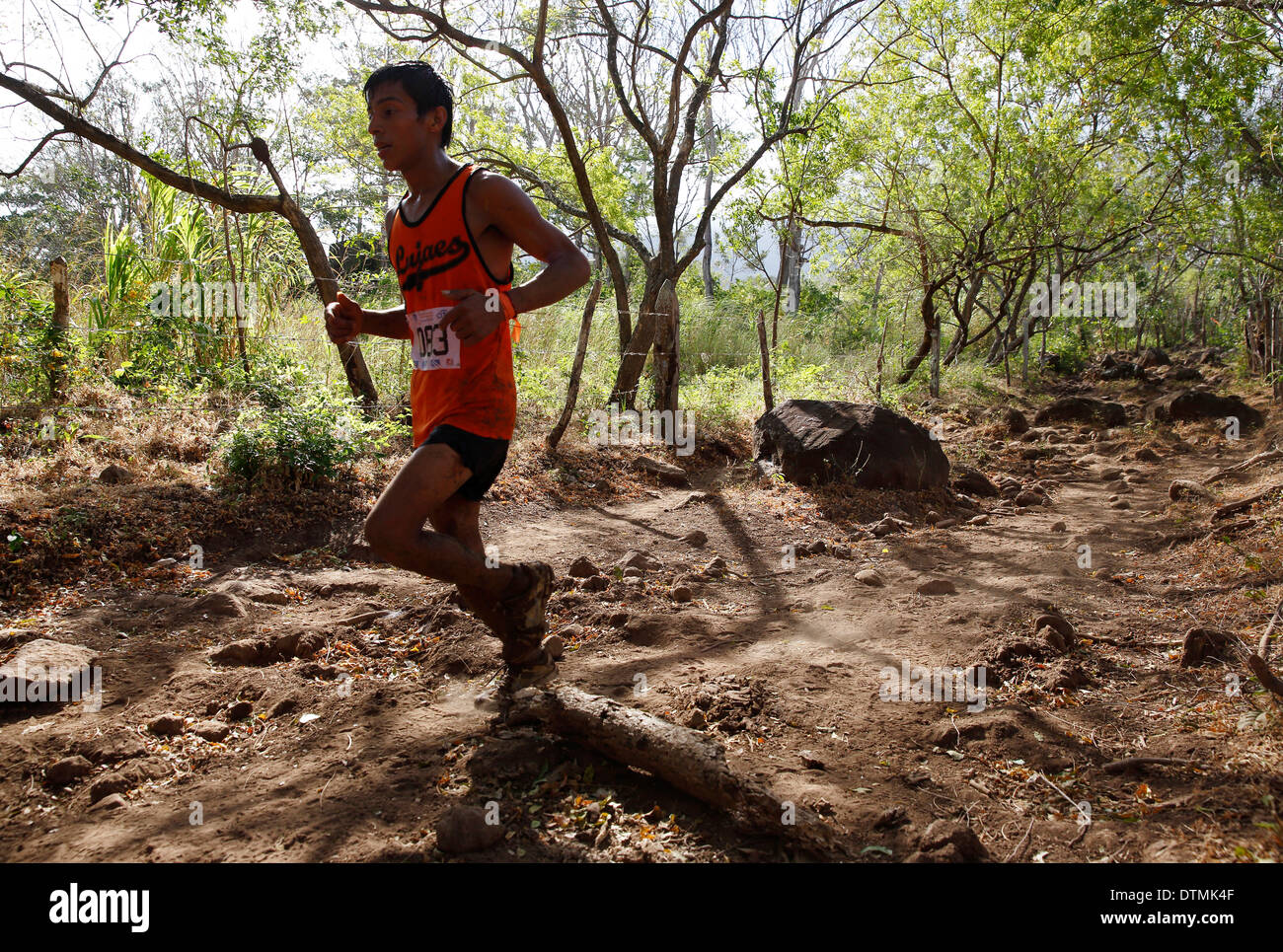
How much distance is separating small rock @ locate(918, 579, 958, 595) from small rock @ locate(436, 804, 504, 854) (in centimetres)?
274

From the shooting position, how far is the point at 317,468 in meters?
5.28

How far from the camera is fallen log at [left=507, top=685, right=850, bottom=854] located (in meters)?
1.87

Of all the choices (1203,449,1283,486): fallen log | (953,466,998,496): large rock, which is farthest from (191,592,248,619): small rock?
(1203,449,1283,486): fallen log

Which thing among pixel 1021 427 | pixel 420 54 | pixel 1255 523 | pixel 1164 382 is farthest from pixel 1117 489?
pixel 1164 382

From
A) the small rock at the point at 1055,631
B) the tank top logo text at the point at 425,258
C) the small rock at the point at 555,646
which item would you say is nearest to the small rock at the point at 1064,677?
the small rock at the point at 1055,631

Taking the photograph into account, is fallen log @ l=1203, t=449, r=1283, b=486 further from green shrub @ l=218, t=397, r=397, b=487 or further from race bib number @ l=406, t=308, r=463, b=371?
green shrub @ l=218, t=397, r=397, b=487

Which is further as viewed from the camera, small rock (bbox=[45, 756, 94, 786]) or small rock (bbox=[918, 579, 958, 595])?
small rock (bbox=[918, 579, 958, 595])

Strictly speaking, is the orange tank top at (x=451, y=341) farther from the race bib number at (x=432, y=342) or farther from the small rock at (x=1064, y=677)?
the small rock at (x=1064, y=677)

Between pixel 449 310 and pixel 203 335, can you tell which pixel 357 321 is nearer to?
pixel 449 310

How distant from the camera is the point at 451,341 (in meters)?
2.33

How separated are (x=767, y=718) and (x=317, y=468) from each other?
12.4 ft

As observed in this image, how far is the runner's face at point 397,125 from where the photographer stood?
7.88 ft

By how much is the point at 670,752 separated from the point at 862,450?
484cm

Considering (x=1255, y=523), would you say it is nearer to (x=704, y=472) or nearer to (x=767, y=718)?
(x=767, y=718)
